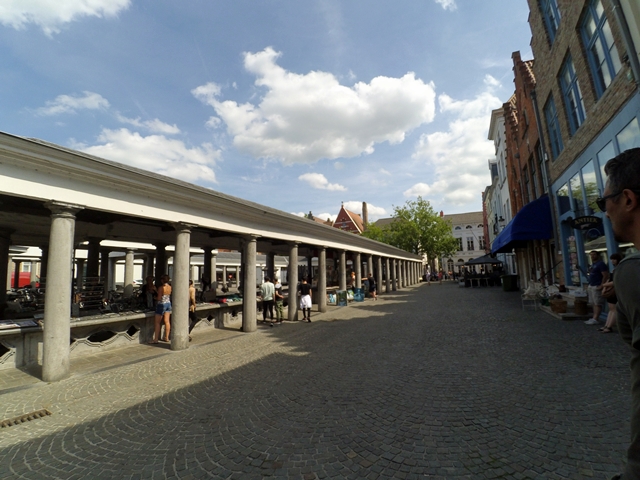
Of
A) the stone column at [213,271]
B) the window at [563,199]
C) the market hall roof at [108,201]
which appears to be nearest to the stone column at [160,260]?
the market hall roof at [108,201]

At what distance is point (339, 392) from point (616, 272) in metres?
4.52

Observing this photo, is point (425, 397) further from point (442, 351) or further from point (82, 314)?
point (82, 314)

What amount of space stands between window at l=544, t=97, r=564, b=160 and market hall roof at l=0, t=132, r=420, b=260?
9.95 metres

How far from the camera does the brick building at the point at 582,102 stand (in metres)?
7.10

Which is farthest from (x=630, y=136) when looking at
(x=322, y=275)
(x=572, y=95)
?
(x=322, y=275)

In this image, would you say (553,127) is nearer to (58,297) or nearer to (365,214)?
(58,297)

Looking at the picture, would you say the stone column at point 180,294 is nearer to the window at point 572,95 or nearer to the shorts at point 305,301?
the shorts at point 305,301

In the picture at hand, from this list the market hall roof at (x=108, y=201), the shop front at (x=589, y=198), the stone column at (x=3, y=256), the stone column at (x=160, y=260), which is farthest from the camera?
the stone column at (x=160, y=260)

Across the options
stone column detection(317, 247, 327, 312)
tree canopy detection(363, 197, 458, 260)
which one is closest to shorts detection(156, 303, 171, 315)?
stone column detection(317, 247, 327, 312)

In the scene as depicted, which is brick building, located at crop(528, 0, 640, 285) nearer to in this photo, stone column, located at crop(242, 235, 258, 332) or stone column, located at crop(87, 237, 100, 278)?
stone column, located at crop(242, 235, 258, 332)

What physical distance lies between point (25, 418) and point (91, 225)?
8162 mm

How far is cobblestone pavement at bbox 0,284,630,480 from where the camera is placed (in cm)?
315

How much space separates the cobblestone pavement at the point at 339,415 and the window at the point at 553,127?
7.96 m

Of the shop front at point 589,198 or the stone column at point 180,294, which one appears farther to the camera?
the stone column at point 180,294
